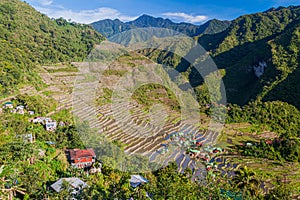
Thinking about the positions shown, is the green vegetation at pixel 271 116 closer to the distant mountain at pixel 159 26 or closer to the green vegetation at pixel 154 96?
the green vegetation at pixel 154 96

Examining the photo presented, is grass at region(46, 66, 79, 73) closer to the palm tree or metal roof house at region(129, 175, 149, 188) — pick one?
metal roof house at region(129, 175, 149, 188)

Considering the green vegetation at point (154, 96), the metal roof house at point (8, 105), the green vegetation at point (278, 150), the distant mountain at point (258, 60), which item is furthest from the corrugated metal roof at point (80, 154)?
the distant mountain at point (258, 60)

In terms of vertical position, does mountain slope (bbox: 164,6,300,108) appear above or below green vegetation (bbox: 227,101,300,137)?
above

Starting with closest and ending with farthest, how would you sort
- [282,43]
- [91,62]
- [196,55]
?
[91,62]
[282,43]
[196,55]

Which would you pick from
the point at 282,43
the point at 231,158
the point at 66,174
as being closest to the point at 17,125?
the point at 66,174

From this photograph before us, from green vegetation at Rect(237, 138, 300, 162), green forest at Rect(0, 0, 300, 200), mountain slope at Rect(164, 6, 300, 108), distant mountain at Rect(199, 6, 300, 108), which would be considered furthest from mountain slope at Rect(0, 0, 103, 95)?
distant mountain at Rect(199, 6, 300, 108)

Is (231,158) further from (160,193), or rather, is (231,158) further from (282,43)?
(282,43)
